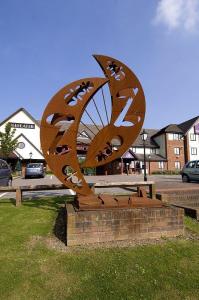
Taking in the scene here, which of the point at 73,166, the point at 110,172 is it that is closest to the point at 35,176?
the point at 110,172

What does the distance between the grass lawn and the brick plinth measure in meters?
0.34

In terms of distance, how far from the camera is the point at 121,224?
6438 mm

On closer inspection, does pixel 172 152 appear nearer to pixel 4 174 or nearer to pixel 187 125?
pixel 187 125

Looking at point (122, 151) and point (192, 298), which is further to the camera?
point (122, 151)

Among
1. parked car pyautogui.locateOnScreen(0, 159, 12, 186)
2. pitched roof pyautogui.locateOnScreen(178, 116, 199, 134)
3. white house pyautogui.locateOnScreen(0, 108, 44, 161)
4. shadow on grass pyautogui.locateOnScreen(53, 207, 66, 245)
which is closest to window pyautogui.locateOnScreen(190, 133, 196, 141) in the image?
pitched roof pyautogui.locateOnScreen(178, 116, 199, 134)

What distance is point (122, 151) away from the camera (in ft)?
25.0

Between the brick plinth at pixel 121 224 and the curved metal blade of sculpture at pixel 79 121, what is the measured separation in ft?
3.99

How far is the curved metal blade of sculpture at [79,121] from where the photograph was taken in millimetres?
7359

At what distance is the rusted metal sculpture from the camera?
7.36 m

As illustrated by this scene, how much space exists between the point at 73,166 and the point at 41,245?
7.12 ft

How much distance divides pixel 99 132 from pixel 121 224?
7.96 ft

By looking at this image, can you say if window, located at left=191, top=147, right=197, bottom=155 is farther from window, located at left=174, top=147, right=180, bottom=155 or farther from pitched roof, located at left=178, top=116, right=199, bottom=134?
pitched roof, located at left=178, top=116, right=199, bottom=134

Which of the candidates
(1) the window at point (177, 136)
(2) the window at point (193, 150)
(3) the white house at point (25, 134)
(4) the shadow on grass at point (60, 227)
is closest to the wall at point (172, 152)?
(1) the window at point (177, 136)

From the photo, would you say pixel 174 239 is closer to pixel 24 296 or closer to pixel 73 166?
pixel 73 166
